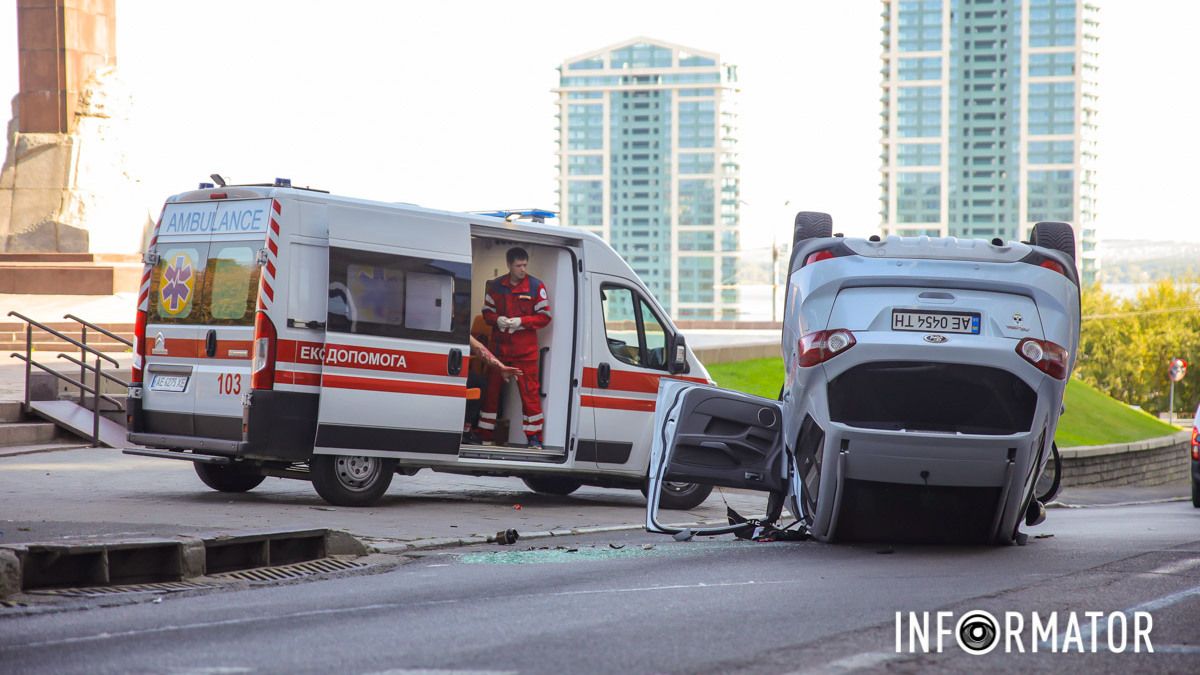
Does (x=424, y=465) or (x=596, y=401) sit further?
(x=596, y=401)

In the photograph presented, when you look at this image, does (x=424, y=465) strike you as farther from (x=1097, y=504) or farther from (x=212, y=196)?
(x=1097, y=504)

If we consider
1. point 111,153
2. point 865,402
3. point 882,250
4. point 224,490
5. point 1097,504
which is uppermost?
point 111,153

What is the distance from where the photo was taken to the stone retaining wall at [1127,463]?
2703 centimetres

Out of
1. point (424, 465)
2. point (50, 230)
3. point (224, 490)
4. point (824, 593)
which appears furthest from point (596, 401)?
point (50, 230)

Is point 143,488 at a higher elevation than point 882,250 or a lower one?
lower

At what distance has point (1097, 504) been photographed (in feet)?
75.7

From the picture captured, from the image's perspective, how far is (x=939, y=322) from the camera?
29.9 feet

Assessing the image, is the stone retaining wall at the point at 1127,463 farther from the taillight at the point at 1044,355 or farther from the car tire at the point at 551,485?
the taillight at the point at 1044,355

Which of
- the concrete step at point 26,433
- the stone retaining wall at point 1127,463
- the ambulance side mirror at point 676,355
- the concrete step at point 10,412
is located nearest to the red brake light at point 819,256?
the ambulance side mirror at point 676,355

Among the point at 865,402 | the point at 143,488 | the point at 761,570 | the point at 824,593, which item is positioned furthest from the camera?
the point at 143,488

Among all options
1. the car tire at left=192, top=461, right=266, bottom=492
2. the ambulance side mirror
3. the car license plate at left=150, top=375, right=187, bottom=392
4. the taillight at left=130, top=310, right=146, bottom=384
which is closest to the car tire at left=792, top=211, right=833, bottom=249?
the ambulance side mirror

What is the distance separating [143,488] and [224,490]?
0.70 m

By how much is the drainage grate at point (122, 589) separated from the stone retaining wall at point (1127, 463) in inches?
817

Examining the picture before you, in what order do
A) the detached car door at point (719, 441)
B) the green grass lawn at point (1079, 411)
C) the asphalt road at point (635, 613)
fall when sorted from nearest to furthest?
the asphalt road at point (635, 613) → the detached car door at point (719, 441) → the green grass lawn at point (1079, 411)
